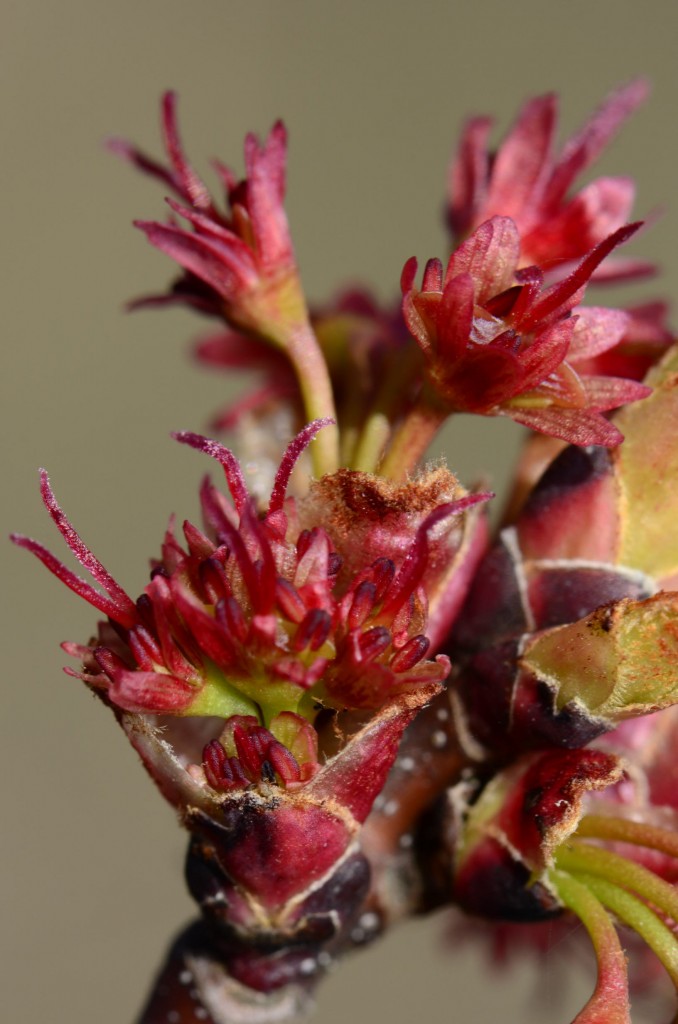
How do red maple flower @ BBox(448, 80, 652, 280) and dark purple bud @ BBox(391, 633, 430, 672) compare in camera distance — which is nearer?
dark purple bud @ BBox(391, 633, 430, 672)

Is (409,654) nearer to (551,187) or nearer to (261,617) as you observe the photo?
(261,617)

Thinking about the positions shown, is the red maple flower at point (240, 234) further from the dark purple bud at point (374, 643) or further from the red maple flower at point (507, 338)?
the dark purple bud at point (374, 643)

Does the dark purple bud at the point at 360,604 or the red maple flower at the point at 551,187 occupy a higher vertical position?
the red maple flower at the point at 551,187

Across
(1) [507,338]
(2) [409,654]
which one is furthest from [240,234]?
(2) [409,654]

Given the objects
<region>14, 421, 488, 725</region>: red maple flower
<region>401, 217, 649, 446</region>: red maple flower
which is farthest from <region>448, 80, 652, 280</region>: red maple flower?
<region>14, 421, 488, 725</region>: red maple flower

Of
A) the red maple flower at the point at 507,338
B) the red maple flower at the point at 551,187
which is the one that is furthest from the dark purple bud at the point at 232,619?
the red maple flower at the point at 551,187

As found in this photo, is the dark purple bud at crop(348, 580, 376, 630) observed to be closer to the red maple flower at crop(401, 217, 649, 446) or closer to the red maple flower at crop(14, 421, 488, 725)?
the red maple flower at crop(14, 421, 488, 725)
